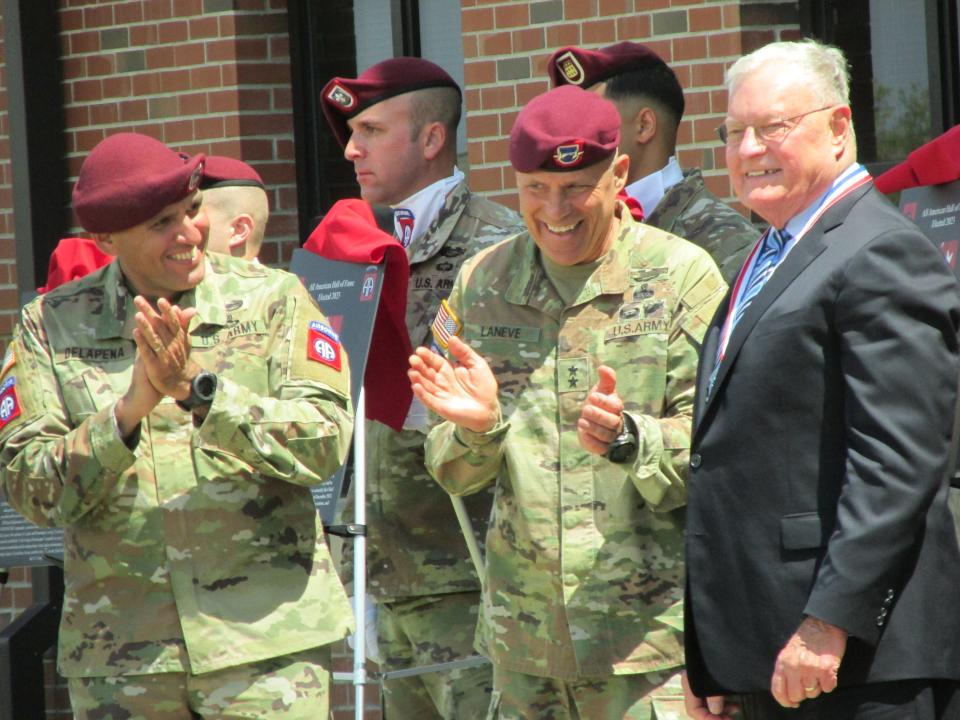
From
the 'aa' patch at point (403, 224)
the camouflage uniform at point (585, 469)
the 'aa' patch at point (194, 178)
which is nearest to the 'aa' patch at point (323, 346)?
the camouflage uniform at point (585, 469)

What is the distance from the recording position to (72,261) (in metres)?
5.39

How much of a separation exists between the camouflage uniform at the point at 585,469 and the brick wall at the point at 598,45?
76.3 inches

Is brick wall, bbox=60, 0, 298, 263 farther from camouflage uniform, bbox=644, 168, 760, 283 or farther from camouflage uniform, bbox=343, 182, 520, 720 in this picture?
camouflage uniform, bbox=644, 168, 760, 283

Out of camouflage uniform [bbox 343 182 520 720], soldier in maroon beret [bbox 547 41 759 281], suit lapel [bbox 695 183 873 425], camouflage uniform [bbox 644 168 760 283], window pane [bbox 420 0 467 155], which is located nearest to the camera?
suit lapel [bbox 695 183 873 425]

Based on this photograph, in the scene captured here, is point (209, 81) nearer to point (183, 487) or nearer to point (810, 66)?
point (183, 487)

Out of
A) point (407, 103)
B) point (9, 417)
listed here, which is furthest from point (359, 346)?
point (9, 417)

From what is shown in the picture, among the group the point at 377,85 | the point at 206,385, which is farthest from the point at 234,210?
the point at 206,385

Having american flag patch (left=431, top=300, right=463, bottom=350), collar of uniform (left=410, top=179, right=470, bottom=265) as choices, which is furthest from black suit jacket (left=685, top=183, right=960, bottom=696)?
collar of uniform (left=410, top=179, right=470, bottom=265)

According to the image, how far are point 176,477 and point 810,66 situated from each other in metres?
1.76

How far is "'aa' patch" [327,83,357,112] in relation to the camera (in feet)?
17.4

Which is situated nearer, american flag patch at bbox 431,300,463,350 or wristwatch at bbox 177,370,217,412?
wristwatch at bbox 177,370,217,412

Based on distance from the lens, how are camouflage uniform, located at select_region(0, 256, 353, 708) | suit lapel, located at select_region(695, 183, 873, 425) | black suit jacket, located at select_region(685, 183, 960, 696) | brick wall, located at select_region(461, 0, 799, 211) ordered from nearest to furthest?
black suit jacket, located at select_region(685, 183, 960, 696) < suit lapel, located at select_region(695, 183, 873, 425) < camouflage uniform, located at select_region(0, 256, 353, 708) < brick wall, located at select_region(461, 0, 799, 211)

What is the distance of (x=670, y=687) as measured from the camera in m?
3.76

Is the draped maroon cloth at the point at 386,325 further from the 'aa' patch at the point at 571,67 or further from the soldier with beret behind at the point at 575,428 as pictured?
the soldier with beret behind at the point at 575,428
